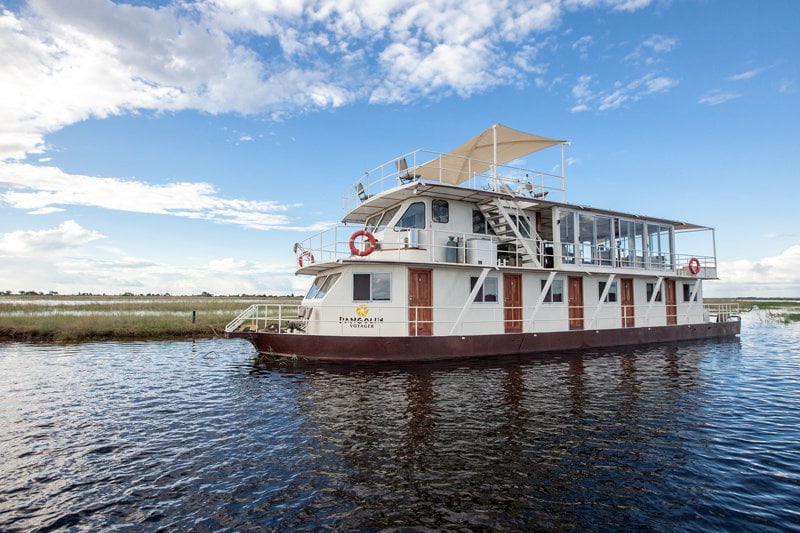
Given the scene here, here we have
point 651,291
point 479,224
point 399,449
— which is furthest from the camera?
point 651,291

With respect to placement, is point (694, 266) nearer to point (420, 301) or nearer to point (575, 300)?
point (575, 300)

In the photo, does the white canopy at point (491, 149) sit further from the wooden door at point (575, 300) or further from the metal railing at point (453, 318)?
the wooden door at point (575, 300)

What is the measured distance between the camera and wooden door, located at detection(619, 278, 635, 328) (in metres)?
23.0

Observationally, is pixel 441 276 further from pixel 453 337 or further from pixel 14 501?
pixel 14 501

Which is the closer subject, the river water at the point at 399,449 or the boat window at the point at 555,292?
the river water at the point at 399,449

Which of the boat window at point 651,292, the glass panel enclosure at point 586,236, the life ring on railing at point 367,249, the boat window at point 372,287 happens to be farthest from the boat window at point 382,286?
the boat window at point 651,292

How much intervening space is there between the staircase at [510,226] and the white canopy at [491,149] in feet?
5.68

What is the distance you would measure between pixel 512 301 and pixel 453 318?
3.22 metres

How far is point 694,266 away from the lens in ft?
84.6

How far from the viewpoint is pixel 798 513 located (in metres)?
5.83

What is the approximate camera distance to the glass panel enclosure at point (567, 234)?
20328mm

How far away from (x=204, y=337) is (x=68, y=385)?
14.1 metres

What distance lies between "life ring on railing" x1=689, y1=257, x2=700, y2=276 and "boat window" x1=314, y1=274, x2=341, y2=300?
21187 millimetres

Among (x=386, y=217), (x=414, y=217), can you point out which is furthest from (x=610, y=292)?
(x=386, y=217)
